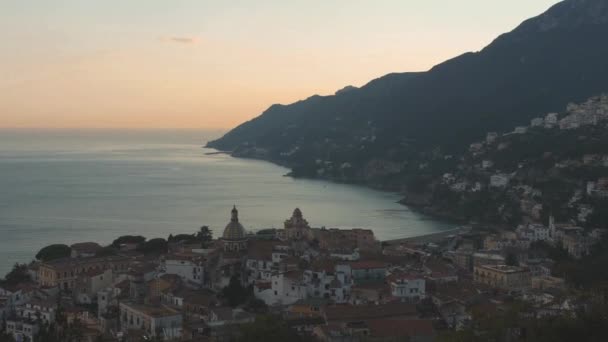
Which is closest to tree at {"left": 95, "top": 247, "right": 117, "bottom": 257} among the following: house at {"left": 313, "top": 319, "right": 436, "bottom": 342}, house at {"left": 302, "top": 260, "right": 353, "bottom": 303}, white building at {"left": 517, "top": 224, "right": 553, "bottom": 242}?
house at {"left": 302, "top": 260, "right": 353, "bottom": 303}

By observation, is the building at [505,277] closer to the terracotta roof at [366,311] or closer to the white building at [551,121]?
the terracotta roof at [366,311]

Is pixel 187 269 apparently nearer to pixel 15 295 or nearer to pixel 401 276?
pixel 15 295

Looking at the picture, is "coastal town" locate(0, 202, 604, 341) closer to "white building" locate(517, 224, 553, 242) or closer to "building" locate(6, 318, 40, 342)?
"building" locate(6, 318, 40, 342)

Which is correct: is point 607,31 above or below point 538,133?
above

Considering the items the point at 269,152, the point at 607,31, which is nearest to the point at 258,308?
the point at 607,31

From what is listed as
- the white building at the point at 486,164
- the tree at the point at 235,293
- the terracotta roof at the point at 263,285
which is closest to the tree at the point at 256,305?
the tree at the point at 235,293

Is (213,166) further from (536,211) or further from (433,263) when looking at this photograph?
(433,263)

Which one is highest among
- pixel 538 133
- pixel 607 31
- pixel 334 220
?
pixel 607 31
